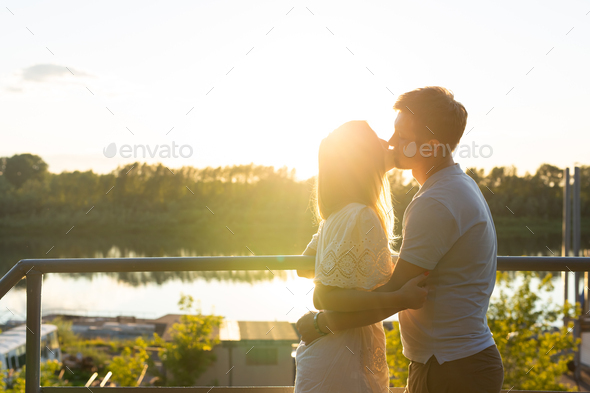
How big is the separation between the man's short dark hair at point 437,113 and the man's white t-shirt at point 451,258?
10 cm

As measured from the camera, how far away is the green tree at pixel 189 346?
1005 cm

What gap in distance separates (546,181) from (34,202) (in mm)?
A: 15249

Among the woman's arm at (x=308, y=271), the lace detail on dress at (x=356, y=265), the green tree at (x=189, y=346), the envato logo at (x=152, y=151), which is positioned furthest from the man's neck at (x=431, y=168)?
the green tree at (x=189, y=346)

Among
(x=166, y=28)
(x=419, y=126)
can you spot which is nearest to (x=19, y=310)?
(x=419, y=126)

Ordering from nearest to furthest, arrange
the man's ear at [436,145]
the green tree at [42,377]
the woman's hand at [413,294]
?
1. the woman's hand at [413,294]
2. the man's ear at [436,145]
3. the green tree at [42,377]

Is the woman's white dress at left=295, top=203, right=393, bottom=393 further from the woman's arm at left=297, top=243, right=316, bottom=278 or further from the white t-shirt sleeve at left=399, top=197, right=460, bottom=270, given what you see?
the woman's arm at left=297, top=243, right=316, bottom=278

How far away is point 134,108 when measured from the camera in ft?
52.7

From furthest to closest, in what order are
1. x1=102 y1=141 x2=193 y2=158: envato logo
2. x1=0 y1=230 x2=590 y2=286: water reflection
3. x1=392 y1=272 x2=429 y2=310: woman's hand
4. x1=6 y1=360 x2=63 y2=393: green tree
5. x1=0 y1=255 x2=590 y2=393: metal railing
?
x1=0 y1=230 x2=590 y2=286: water reflection, x1=102 y1=141 x2=193 y2=158: envato logo, x1=6 y1=360 x2=63 y2=393: green tree, x1=0 y1=255 x2=590 y2=393: metal railing, x1=392 y1=272 x2=429 y2=310: woman's hand

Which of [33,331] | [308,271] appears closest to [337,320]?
[308,271]

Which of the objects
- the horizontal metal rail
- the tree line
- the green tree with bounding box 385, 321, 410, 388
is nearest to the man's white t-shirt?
the horizontal metal rail

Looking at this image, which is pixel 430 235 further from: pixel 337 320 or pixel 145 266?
pixel 145 266

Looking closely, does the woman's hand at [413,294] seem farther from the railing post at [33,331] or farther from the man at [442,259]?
the railing post at [33,331]

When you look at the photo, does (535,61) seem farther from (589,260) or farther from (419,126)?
(419,126)

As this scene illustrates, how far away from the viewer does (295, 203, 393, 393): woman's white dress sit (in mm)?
1179
